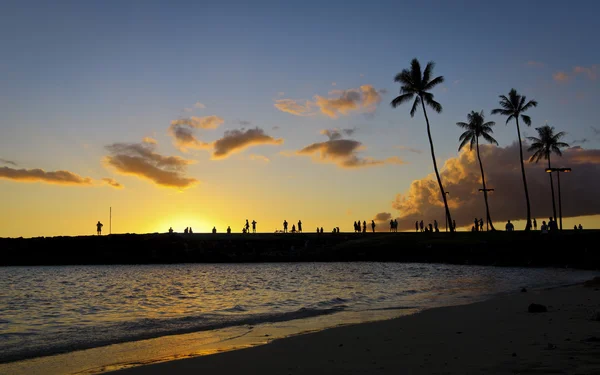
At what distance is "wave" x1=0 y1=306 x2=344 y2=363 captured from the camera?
1334 centimetres

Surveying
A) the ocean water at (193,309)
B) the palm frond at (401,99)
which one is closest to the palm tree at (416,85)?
the palm frond at (401,99)

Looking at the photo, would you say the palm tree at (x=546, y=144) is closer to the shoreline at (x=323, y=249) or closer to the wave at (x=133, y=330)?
the shoreline at (x=323, y=249)

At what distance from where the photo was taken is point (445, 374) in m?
7.57

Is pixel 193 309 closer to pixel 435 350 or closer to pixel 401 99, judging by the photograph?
pixel 435 350

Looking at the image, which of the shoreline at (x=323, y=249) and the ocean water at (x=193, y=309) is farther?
the shoreline at (x=323, y=249)

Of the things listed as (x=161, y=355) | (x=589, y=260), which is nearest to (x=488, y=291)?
(x=161, y=355)

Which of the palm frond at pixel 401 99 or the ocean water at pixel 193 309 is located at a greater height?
the palm frond at pixel 401 99

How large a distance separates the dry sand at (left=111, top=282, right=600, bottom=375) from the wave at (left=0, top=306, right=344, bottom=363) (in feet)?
15.0

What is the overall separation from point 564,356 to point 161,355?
27.3 feet

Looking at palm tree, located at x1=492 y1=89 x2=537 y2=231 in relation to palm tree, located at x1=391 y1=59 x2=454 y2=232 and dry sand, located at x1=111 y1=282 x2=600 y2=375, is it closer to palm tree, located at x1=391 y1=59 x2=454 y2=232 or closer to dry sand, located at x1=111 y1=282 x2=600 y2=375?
palm tree, located at x1=391 y1=59 x2=454 y2=232

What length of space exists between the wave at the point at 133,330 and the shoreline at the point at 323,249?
34558 mm

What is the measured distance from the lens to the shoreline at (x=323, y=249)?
173 ft

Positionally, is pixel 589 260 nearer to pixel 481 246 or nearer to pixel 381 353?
pixel 481 246

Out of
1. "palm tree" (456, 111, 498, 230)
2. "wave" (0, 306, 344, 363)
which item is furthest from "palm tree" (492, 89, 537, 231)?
"wave" (0, 306, 344, 363)
